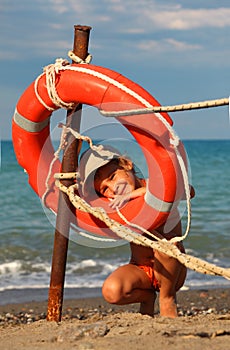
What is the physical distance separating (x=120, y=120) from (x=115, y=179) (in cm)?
40

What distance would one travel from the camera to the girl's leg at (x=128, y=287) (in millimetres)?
4375

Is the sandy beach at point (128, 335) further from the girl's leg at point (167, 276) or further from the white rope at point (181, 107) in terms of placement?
the white rope at point (181, 107)

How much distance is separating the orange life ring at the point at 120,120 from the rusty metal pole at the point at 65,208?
0.10 m

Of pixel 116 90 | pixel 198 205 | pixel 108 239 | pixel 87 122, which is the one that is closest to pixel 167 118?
pixel 116 90

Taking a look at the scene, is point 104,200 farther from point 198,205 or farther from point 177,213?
point 198,205

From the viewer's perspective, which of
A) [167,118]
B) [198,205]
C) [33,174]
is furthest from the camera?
[198,205]

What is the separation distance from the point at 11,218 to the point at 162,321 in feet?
32.2

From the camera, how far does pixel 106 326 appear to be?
3.78 meters

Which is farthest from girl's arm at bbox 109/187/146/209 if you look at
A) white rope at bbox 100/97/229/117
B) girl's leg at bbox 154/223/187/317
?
white rope at bbox 100/97/229/117

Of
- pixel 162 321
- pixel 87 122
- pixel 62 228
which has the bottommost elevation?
pixel 162 321

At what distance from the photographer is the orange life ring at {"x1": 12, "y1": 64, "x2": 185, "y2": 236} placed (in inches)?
166

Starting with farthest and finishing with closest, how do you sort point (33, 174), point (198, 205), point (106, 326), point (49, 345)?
point (198, 205) < point (33, 174) < point (106, 326) < point (49, 345)

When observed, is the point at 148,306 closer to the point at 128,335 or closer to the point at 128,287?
the point at 128,287

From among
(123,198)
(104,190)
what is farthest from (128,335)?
(104,190)
